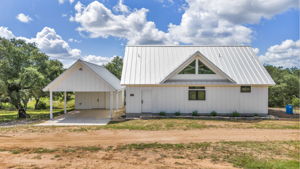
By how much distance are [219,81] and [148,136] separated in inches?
339

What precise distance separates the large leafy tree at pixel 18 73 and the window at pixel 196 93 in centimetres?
1190

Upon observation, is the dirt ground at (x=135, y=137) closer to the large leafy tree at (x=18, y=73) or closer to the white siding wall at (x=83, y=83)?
the white siding wall at (x=83, y=83)

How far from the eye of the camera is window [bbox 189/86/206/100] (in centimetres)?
1423

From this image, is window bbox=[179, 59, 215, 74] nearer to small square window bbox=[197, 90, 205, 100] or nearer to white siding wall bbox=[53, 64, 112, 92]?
small square window bbox=[197, 90, 205, 100]

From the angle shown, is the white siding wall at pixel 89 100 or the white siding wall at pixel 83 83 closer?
the white siding wall at pixel 83 83

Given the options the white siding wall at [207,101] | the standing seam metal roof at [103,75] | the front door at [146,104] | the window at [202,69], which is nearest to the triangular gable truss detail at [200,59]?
the window at [202,69]

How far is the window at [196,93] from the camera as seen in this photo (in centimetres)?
1423

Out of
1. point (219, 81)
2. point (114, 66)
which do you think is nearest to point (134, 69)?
point (219, 81)

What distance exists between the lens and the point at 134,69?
15.5 metres

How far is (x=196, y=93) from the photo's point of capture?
14.3 meters

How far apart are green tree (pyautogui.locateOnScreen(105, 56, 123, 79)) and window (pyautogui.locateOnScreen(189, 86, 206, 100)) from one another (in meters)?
21.4

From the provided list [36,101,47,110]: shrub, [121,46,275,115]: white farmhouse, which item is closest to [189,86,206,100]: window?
[121,46,275,115]: white farmhouse

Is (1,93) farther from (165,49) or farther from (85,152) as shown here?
(165,49)

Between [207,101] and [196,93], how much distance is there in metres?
1.12
